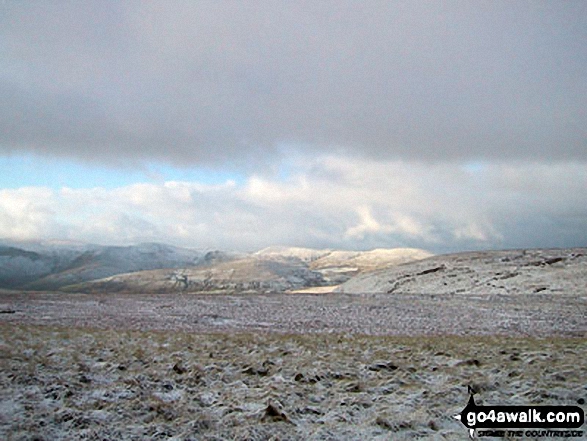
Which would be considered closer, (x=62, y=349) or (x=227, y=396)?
(x=227, y=396)

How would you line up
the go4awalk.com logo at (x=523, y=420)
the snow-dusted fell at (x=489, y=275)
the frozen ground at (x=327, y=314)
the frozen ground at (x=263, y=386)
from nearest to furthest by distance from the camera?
→ the go4awalk.com logo at (x=523, y=420) < the frozen ground at (x=263, y=386) < the frozen ground at (x=327, y=314) < the snow-dusted fell at (x=489, y=275)

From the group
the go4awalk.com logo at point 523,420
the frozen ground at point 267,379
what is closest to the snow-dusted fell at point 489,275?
the frozen ground at point 267,379

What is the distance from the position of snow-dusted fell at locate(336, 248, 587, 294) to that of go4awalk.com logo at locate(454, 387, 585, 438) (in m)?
48.5

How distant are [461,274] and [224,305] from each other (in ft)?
132

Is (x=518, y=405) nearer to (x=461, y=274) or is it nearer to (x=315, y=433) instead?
(x=315, y=433)

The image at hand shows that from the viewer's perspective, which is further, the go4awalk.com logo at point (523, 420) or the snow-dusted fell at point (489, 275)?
the snow-dusted fell at point (489, 275)

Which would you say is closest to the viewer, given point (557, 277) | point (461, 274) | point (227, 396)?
point (227, 396)

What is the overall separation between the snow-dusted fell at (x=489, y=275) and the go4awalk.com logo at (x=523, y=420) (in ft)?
159

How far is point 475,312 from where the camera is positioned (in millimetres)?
37562

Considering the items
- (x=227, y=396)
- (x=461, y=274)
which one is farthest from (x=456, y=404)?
(x=461, y=274)

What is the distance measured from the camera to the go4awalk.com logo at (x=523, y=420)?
30.5 ft

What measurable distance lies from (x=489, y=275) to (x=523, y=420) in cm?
5753

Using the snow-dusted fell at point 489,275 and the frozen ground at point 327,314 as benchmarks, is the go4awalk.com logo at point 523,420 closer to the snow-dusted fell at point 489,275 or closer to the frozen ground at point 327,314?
the frozen ground at point 327,314

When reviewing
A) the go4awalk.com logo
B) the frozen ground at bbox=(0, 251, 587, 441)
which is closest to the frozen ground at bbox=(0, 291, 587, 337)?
the frozen ground at bbox=(0, 251, 587, 441)
